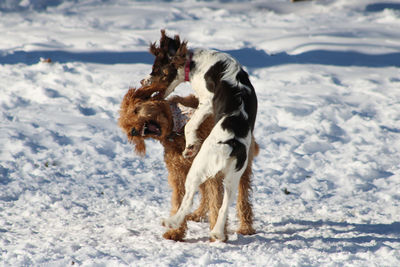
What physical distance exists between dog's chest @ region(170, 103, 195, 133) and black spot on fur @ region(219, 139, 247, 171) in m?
0.56

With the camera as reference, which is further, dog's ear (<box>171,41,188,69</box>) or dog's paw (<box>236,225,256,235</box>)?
dog's paw (<box>236,225,256,235</box>)

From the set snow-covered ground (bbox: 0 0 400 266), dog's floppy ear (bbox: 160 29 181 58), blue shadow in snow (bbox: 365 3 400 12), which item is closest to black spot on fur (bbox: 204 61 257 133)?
dog's floppy ear (bbox: 160 29 181 58)

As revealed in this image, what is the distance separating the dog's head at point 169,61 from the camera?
11.4 feet

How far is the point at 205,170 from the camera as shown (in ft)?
10.6

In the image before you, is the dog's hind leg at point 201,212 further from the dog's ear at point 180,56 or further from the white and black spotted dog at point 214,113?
the dog's ear at point 180,56

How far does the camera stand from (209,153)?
126 inches

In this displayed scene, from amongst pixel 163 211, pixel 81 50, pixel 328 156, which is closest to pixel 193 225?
pixel 163 211

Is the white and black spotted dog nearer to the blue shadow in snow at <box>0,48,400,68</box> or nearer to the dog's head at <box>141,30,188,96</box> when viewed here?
the dog's head at <box>141,30,188,96</box>

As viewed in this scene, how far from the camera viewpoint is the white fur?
126 inches

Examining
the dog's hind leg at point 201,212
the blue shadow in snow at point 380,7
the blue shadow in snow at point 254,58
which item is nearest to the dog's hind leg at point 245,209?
the dog's hind leg at point 201,212

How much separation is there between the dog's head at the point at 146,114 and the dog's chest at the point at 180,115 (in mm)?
40

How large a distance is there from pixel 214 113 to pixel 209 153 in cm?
30

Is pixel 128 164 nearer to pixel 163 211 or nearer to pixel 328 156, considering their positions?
pixel 163 211

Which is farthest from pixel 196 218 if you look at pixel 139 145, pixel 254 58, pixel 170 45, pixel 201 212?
pixel 254 58
